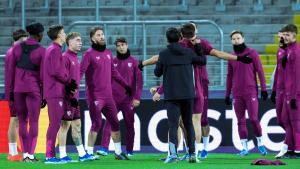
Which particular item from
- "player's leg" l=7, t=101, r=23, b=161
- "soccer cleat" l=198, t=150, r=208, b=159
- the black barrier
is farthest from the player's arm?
the black barrier

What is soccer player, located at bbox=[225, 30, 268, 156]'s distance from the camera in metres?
19.5

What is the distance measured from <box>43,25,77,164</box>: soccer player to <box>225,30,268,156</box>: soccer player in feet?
12.0

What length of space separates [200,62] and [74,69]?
2.01 m

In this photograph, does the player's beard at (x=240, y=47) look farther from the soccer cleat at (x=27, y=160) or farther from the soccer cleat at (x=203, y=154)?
the soccer cleat at (x=27, y=160)

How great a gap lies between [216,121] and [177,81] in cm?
456

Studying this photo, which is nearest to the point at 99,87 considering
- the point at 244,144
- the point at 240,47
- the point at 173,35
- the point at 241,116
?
the point at 173,35

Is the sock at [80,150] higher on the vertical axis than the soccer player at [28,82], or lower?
lower

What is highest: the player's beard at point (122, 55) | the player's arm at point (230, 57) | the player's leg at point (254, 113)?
the player's arm at point (230, 57)

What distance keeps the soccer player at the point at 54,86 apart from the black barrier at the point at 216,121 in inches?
170

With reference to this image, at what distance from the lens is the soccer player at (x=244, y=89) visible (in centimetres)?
1955

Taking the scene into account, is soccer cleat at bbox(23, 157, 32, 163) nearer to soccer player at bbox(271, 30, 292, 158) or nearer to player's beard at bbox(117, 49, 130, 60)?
player's beard at bbox(117, 49, 130, 60)

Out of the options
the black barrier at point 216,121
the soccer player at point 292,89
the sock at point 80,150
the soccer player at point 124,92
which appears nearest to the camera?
the sock at point 80,150

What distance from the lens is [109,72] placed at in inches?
731

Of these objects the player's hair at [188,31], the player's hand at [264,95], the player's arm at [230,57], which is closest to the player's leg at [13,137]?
the player's hair at [188,31]
